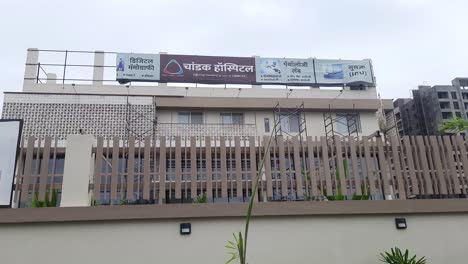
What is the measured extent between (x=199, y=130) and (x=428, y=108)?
51.1 m

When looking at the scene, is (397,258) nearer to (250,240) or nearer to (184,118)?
(250,240)

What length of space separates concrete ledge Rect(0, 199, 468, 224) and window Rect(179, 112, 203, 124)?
12.1m

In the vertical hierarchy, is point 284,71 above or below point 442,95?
below

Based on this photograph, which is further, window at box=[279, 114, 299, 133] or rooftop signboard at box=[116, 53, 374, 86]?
rooftop signboard at box=[116, 53, 374, 86]

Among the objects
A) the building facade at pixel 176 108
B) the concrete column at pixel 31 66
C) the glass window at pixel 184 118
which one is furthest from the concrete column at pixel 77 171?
the concrete column at pixel 31 66

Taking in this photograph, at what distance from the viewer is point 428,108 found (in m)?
58.4

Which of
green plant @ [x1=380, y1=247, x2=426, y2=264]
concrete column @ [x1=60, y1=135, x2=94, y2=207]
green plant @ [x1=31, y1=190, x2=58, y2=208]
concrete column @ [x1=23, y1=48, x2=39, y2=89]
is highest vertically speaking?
concrete column @ [x1=23, y1=48, x2=39, y2=89]

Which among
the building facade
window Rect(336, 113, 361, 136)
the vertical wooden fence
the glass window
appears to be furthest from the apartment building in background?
the vertical wooden fence

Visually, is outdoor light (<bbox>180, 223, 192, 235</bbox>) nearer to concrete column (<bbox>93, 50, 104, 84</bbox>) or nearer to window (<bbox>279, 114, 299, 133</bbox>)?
window (<bbox>279, 114, 299, 133</bbox>)

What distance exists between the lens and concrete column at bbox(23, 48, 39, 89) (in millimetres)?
18391

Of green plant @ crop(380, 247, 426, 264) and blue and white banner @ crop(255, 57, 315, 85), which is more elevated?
blue and white banner @ crop(255, 57, 315, 85)

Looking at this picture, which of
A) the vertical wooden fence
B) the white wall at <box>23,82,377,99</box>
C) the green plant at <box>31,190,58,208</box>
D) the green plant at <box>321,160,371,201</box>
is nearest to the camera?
the green plant at <box>31,190,58,208</box>

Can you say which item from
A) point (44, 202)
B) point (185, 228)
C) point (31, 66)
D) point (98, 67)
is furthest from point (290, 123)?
point (44, 202)

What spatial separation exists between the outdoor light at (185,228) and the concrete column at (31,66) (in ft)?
48.9
